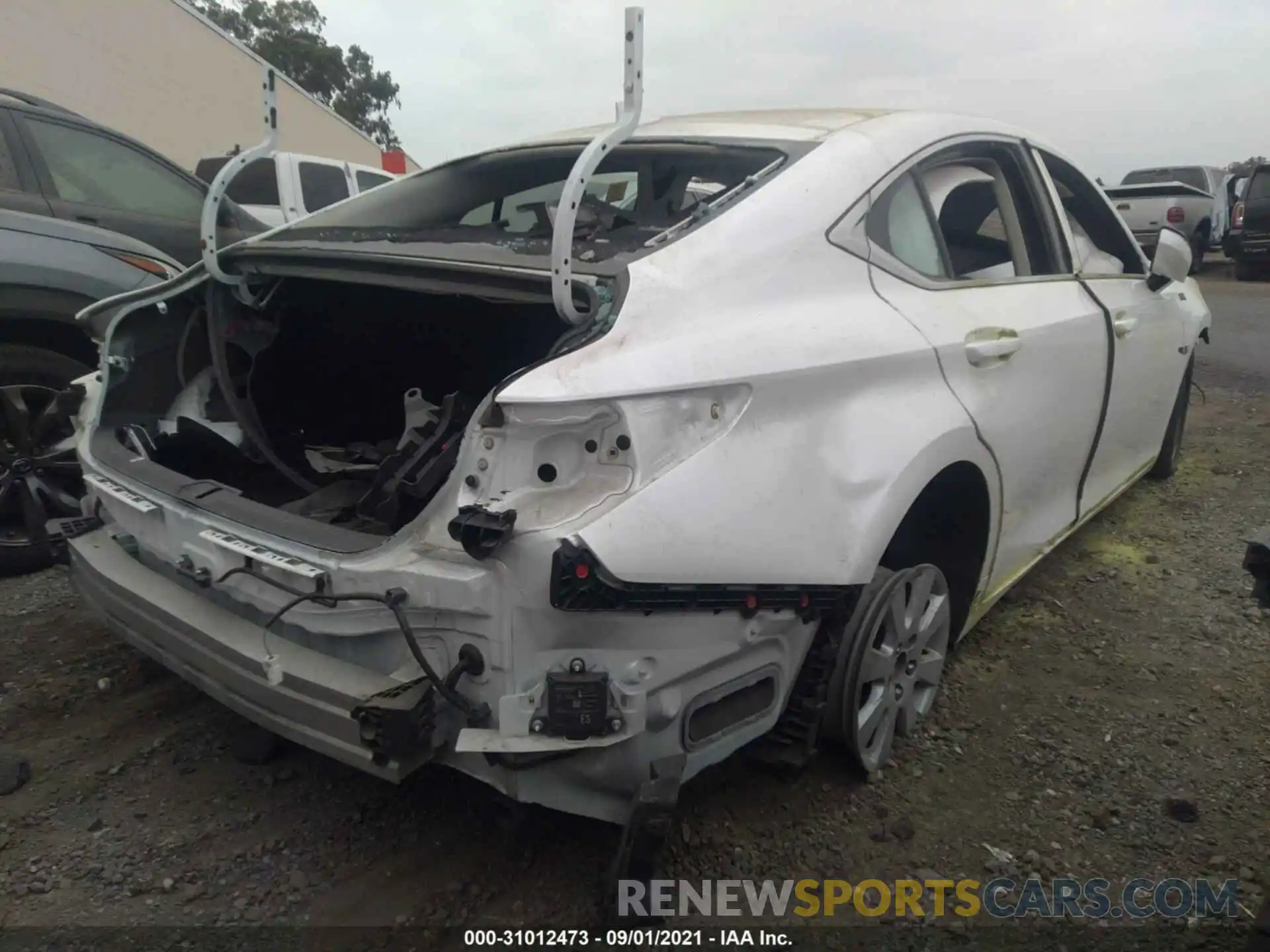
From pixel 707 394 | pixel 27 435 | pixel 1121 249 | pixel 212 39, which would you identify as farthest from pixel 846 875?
pixel 212 39

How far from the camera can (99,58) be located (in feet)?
47.6

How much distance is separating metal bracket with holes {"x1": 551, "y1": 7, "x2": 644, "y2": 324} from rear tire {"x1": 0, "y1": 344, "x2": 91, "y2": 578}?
104 inches

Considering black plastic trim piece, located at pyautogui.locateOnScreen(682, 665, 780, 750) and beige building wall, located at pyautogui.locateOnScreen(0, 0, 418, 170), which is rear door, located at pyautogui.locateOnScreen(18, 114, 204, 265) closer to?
black plastic trim piece, located at pyautogui.locateOnScreen(682, 665, 780, 750)

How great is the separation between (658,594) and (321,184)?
10.2 metres

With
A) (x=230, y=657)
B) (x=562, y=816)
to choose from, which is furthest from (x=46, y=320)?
(x=562, y=816)

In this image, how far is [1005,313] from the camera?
2715 mm

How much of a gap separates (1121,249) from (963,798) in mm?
2514

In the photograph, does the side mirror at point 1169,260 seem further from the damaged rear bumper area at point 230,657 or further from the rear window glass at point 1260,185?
the rear window glass at point 1260,185

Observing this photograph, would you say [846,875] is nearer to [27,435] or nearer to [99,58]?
[27,435]

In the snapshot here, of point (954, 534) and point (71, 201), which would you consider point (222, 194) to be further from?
point (71, 201)

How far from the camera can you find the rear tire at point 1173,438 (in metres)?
4.71

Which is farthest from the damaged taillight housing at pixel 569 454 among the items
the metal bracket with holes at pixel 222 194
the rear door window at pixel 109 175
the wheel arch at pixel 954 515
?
the rear door window at pixel 109 175

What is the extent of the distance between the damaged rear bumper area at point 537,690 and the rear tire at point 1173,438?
357cm

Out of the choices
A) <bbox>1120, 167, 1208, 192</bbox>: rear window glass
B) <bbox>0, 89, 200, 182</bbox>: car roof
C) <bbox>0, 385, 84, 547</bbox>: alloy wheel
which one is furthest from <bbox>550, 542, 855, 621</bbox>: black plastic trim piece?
<bbox>1120, 167, 1208, 192</bbox>: rear window glass
